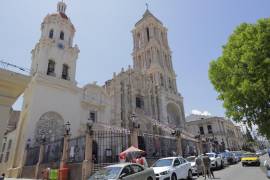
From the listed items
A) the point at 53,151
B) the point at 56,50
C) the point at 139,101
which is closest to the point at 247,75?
the point at 53,151

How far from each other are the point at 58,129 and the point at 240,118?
1797 cm

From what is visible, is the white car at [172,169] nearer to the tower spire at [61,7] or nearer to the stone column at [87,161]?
the stone column at [87,161]

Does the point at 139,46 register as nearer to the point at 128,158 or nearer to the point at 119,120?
the point at 119,120

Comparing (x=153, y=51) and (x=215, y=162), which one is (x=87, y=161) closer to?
(x=215, y=162)

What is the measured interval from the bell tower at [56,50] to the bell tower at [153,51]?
628 inches

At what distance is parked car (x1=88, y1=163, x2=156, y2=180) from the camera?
25.4ft

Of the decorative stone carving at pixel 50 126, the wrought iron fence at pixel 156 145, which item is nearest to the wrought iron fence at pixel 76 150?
the wrought iron fence at pixel 156 145

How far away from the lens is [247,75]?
37.8ft

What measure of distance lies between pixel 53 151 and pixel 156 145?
9.70 metres

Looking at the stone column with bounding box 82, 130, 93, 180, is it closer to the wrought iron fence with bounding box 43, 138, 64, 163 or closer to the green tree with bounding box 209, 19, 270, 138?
the wrought iron fence with bounding box 43, 138, 64, 163

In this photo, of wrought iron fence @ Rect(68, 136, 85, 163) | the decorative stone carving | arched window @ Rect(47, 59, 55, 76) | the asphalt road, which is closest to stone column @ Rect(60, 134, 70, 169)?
wrought iron fence @ Rect(68, 136, 85, 163)

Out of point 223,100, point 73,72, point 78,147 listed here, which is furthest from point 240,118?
point 73,72

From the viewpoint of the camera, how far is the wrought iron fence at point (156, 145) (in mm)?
19675

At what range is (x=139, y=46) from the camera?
4838 cm
